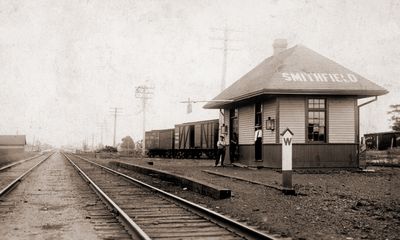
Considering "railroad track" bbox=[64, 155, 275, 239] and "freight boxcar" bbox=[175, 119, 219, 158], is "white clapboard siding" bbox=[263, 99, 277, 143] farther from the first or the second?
"freight boxcar" bbox=[175, 119, 219, 158]

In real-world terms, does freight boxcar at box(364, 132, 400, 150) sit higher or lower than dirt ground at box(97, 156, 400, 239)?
higher

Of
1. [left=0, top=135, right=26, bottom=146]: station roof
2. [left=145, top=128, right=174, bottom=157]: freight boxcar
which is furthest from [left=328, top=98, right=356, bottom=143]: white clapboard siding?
[left=0, top=135, right=26, bottom=146]: station roof

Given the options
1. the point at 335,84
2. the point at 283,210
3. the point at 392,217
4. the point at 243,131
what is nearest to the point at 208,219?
the point at 283,210

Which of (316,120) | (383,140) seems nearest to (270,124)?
(316,120)

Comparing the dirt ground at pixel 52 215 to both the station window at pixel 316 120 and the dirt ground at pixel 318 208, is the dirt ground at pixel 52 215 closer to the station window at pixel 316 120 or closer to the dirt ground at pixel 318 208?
the dirt ground at pixel 318 208

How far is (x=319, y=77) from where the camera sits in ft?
63.4

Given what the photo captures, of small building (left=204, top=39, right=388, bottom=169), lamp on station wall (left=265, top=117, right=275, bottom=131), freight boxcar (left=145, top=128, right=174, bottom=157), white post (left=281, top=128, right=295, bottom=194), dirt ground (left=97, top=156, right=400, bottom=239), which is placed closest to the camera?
dirt ground (left=97, top=156, right=400, bottom=239)

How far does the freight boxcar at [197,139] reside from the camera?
1314 inches

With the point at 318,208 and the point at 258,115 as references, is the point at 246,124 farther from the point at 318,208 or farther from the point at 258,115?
the point at 318,208

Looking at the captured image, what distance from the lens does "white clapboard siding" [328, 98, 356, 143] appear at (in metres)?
18.7

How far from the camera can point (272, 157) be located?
1872cm

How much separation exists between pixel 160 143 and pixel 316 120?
30891mm

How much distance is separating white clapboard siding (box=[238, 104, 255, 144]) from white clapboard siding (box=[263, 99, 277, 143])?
1331mm

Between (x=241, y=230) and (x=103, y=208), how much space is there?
3.65 m
